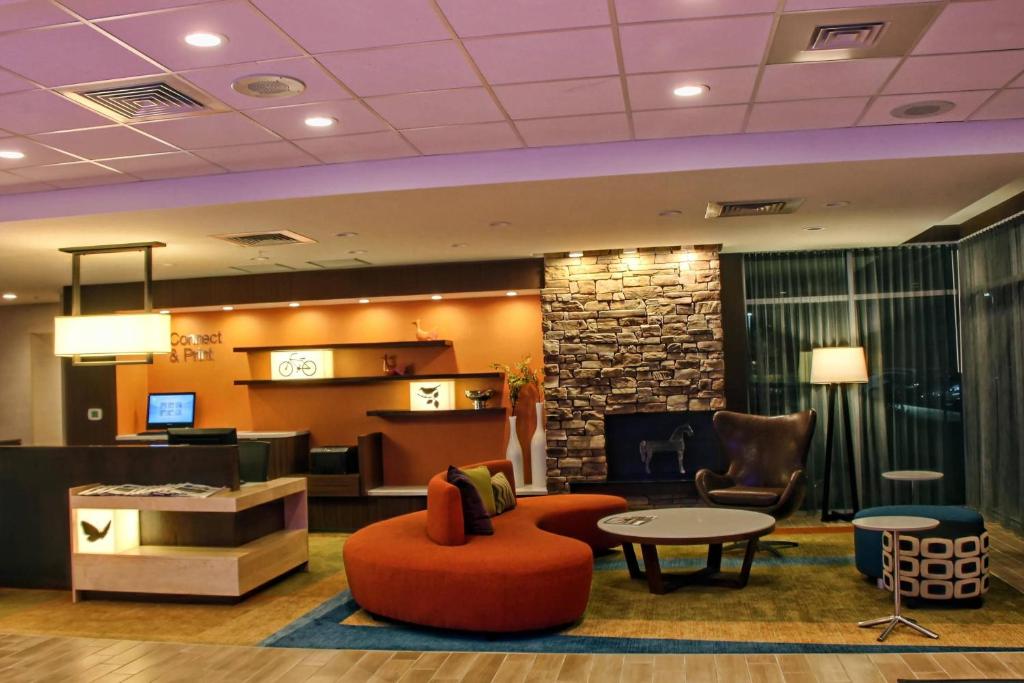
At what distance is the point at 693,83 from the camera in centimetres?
436

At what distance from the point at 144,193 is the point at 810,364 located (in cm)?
622

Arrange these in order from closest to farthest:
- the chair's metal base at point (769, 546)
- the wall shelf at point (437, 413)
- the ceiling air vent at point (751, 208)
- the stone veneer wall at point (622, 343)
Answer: the ceiling air vent at point (751, 208) < the chair's metal base at point (769, 546) < the stone veneer wall at point (622, 343) < the wall shelf at point (437, 413)

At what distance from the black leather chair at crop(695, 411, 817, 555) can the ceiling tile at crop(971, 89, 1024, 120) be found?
2799 mm

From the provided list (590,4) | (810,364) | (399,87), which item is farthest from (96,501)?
(810,364)

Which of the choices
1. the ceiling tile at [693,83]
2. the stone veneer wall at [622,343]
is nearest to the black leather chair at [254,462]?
the stone veneer wall at [622,343]

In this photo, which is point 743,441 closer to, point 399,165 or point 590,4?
point 399,165

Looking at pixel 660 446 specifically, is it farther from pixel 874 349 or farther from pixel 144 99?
pixel 144 99

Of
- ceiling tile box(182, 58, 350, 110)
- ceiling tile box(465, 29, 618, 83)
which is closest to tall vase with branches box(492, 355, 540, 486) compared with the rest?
ceiling tile box(182, 58, 350, 110)

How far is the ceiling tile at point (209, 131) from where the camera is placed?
4.67 m

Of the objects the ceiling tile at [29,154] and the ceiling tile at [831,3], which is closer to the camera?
the ceiling tile at [831,3]

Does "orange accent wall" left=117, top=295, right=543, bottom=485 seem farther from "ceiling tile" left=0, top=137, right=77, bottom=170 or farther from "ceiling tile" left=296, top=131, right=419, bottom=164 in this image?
"ceiling tile" left=0, top=137, right=77, bottom=170

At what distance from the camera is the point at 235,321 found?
31.9 ft

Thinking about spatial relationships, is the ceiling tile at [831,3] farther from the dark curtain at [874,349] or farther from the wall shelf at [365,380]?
the wall shelf at [365,380]

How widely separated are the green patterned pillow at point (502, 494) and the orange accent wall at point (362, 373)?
2276mm
